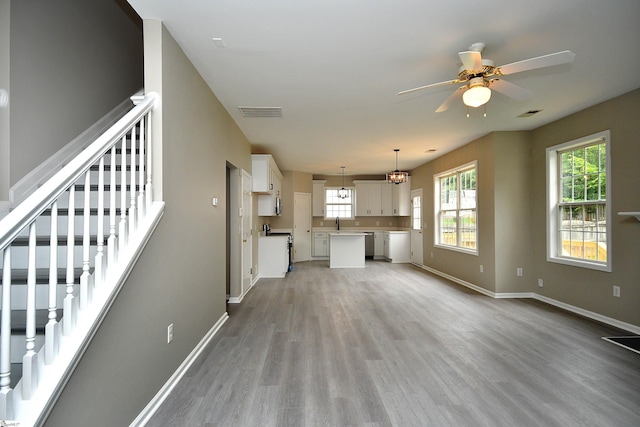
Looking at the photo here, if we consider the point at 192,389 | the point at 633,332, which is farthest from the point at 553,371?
the point at 192,389

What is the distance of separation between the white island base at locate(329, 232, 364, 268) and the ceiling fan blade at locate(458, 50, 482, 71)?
583cm

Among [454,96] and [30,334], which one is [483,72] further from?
[30,334]

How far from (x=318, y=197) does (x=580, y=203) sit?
665cm

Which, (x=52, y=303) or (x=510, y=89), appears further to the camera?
(x=510, y=89)

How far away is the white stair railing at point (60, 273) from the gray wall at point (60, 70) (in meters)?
0.80

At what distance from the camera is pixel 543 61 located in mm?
2158

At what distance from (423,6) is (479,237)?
4401 mm

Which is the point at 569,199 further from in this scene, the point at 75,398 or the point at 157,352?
the point at 75,398

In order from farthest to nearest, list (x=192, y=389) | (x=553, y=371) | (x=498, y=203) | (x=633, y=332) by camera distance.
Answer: (x=498, y=203) → (x=633, y=332) → (x=553, y=371) → (x=192, y=389)

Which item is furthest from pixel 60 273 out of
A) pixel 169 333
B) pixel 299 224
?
pixel 299 224

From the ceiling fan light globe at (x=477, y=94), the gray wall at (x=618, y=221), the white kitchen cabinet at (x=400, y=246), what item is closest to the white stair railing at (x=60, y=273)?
the ceiling fan light globe at (x=477, y=94)

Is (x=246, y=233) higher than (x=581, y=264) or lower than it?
higher

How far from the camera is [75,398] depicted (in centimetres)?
137

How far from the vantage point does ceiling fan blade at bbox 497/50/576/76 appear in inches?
80.6
